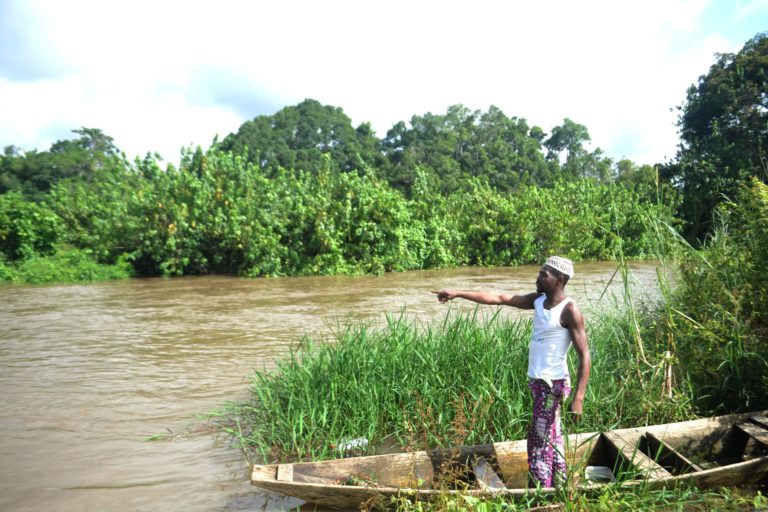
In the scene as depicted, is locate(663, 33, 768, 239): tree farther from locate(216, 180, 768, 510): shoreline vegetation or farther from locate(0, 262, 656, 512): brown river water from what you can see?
locate(216, 180, 768, 510): shoreline vegetation

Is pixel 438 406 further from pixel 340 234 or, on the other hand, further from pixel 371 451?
pixel 340 234

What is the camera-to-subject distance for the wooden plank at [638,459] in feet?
11.1

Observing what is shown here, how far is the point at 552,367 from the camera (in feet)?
10.8

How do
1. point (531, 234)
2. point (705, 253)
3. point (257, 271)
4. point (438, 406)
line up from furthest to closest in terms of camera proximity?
point (531, 234)
point (257, 271)
point (705, 253)
point (438, 406)

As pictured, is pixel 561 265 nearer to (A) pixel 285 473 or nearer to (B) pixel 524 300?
(B) pixel 524 300

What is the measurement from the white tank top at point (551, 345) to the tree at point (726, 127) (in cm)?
2093

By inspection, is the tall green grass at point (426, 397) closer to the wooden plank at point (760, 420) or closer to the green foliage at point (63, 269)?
the wooden plank at point (760, 420)

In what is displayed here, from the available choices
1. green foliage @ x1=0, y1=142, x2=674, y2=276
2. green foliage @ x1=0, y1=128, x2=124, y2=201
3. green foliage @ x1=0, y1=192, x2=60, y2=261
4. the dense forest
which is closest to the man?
the dense forest

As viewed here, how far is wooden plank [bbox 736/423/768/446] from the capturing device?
12.5 feet

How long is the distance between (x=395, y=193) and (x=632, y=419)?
1579cm

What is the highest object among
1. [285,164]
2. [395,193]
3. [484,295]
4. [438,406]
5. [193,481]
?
[285,164]

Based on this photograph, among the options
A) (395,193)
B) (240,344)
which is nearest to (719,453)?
(240,344)

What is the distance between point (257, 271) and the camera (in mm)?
17547

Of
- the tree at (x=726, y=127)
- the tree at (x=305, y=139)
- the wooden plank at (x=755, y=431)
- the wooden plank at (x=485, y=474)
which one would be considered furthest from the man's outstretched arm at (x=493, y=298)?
the tree at (x=305, y=139)
